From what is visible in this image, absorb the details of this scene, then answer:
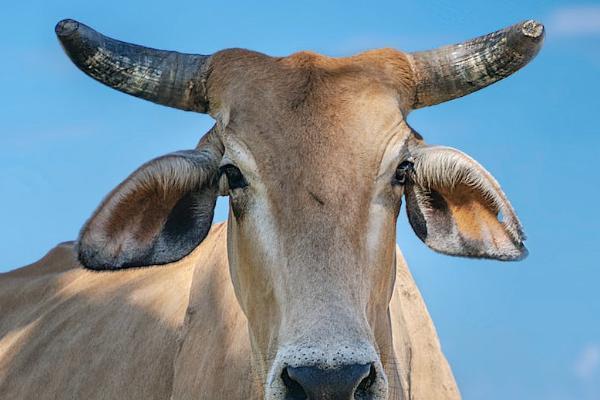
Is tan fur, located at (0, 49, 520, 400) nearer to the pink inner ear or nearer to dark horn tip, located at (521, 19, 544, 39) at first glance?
the pink inner ear

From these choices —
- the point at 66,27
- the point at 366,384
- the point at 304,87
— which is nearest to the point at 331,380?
the point at 366,384

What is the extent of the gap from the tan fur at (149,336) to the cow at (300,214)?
0.08 feet

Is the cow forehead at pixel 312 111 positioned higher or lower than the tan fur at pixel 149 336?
higher

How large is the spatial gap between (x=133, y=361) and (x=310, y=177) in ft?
11.1

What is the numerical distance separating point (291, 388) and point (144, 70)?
95.3 inches

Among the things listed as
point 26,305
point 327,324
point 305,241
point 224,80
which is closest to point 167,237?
point 224,80

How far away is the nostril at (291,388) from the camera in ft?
17.5

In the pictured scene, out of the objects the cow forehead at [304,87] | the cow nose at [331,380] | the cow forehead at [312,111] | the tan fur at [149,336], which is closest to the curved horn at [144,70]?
the cow forehead at [304,87]

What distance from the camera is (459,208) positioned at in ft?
22.5

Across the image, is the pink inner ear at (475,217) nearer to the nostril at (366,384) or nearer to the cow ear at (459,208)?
the cow ear at (459,208)

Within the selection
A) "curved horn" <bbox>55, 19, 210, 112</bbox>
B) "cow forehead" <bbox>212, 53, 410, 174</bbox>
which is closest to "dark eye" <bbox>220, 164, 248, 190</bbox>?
"cow forehead" <bbox>212, 53, 410, 174</bbox>

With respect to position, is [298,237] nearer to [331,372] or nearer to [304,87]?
[331,372]

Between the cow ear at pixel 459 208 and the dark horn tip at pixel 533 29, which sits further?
the dark horn tip at pixel 533 29

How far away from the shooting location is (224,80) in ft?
22.1
